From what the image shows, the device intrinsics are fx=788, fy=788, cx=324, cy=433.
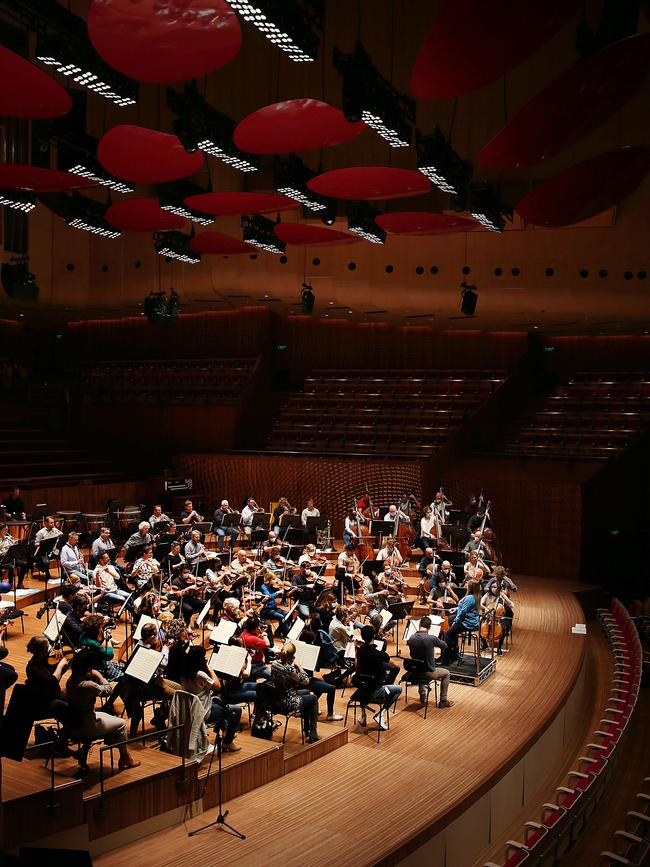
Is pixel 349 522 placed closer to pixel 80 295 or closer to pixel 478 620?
pixel 478 620

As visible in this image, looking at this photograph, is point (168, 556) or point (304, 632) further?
point (168, 556)

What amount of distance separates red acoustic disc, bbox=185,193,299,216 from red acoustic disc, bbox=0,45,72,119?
3.19 m

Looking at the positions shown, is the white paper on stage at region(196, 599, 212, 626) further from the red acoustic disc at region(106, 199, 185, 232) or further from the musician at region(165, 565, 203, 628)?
the red acoustic disc at region(106, 199, 185, 232)

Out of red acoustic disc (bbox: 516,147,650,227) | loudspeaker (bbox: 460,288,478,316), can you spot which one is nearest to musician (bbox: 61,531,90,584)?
red acoustic disc (bbox: 516,147,650,227)

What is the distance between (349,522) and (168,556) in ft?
12.7

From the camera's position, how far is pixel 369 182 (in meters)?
10.5

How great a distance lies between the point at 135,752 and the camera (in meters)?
6.41

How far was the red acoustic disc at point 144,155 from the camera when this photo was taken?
949cm

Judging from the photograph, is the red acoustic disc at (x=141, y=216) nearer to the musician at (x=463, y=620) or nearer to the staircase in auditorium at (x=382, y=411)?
the staircase in auditorium at (x=382, y=411)

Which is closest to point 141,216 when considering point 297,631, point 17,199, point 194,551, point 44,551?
point 17,199

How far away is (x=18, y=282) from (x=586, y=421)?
481 inches

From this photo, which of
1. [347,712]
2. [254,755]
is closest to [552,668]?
[347,712]

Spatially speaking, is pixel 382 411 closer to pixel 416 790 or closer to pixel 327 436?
pixel 327 436

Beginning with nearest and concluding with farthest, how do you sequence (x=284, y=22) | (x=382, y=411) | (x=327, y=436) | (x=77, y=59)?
(x=284, y=22)
(x=77, y=59)
(x=327, y=436)
(x=382, y=411)
